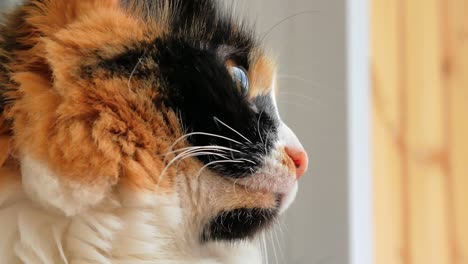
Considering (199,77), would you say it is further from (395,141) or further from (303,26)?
(395,141)

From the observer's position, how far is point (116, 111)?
22.5 inches

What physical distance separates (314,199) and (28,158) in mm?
630

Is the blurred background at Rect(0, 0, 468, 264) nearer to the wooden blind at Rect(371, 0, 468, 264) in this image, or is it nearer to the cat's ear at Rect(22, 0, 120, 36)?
the wooden blind at Rect(371, 0, 468, 264)

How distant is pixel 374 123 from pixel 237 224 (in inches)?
25.7

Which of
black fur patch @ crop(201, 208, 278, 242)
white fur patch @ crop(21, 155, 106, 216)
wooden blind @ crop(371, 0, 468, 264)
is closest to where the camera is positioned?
white fur patch @ crop(21, 155, 106, 216)

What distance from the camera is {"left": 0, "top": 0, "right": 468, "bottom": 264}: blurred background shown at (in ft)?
3.48

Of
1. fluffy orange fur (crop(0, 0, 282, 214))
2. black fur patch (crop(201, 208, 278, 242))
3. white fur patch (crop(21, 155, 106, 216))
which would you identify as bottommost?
black fur patch (crop(201, 208, 278, 242))

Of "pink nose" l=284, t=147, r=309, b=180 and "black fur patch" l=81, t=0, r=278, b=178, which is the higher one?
"black fur patch" l=81, t=0, r=278, b=178

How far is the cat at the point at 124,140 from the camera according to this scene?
559 mm

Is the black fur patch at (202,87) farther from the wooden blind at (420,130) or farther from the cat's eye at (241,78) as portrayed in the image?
the wooden blind at (420,130)

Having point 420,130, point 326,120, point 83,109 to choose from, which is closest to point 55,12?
point 83,109

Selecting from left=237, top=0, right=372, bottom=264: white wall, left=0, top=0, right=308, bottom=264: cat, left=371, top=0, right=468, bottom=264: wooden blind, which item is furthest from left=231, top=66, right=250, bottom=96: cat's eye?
left=371, top=0, right=468, bottom=264: wooden blind

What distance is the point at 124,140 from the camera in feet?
1.89

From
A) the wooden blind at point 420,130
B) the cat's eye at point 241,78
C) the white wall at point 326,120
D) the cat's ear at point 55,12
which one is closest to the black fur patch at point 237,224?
the cat's eye at point 241,78
